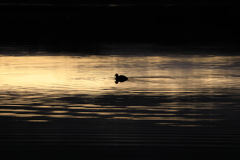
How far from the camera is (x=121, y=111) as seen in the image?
21438 mm

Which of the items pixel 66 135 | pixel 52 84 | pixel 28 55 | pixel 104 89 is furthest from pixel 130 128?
pixel 28 55

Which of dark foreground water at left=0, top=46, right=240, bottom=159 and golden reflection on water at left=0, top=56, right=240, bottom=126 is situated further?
golden reflection on water at left=0, top=56, right=240, bottom=126

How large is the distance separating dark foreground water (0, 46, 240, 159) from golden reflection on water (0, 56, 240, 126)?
0.10 feet

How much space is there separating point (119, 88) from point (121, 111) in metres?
5.78

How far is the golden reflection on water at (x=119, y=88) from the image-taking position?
21.0 meters

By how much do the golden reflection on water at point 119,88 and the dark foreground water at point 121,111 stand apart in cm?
3

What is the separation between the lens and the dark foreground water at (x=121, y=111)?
1655cm

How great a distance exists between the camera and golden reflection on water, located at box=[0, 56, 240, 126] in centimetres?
2103

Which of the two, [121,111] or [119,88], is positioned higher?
[119,88]

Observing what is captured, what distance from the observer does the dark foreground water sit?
651 inches

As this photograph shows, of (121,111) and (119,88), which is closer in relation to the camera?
(121,111)

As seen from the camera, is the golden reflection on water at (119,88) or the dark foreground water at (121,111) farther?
the golden reflection on water at (119,88)

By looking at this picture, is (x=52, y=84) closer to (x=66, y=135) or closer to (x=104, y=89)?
(x=104, y=89)

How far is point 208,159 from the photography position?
15.5 meters
